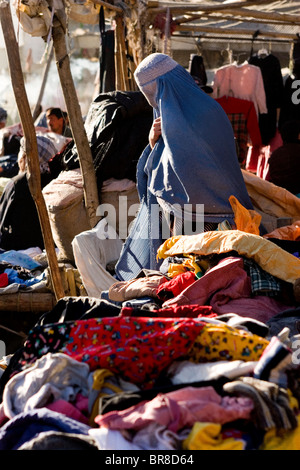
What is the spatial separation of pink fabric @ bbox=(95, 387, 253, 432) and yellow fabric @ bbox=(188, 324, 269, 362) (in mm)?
282

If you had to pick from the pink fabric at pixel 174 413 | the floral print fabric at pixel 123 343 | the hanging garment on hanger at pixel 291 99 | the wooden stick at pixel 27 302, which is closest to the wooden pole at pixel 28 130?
the wooden stick at pixel 27 302

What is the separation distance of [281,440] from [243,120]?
658cm

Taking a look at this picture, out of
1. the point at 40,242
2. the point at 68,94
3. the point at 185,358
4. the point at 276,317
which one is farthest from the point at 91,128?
the point at 185,358

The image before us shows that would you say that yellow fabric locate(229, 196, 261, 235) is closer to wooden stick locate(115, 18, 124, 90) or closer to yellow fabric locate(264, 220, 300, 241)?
yellow fabric locate(264, 220, 300, 241)

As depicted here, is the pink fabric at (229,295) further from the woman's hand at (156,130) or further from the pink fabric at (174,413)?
the woman's hand at (156,130)

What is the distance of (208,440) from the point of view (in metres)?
1.89

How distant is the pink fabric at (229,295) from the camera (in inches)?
119

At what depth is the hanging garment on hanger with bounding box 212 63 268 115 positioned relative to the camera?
8250 millimetres

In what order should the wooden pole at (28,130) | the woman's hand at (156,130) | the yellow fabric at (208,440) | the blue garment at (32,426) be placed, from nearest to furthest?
1. the yellow fabric at (208,440)
2. the blue garment at (32,426)
3. the woman's hand at (156,130)
4. the wooden pole at (28,130)

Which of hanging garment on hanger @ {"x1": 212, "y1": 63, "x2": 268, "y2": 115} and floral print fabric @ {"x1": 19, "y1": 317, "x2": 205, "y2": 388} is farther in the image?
hanging garment on hanger @ {"x1": 212, "y1": 63, "x2": 268, "y2": 115}

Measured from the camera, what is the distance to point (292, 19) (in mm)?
7395

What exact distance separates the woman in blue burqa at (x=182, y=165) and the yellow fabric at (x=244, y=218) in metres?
0.07

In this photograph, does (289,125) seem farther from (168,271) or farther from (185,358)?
(185,358)

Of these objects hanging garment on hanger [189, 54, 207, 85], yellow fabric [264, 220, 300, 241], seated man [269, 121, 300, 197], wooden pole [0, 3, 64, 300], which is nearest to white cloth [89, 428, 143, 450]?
yellow fabric [264, 220, 300, 241]
